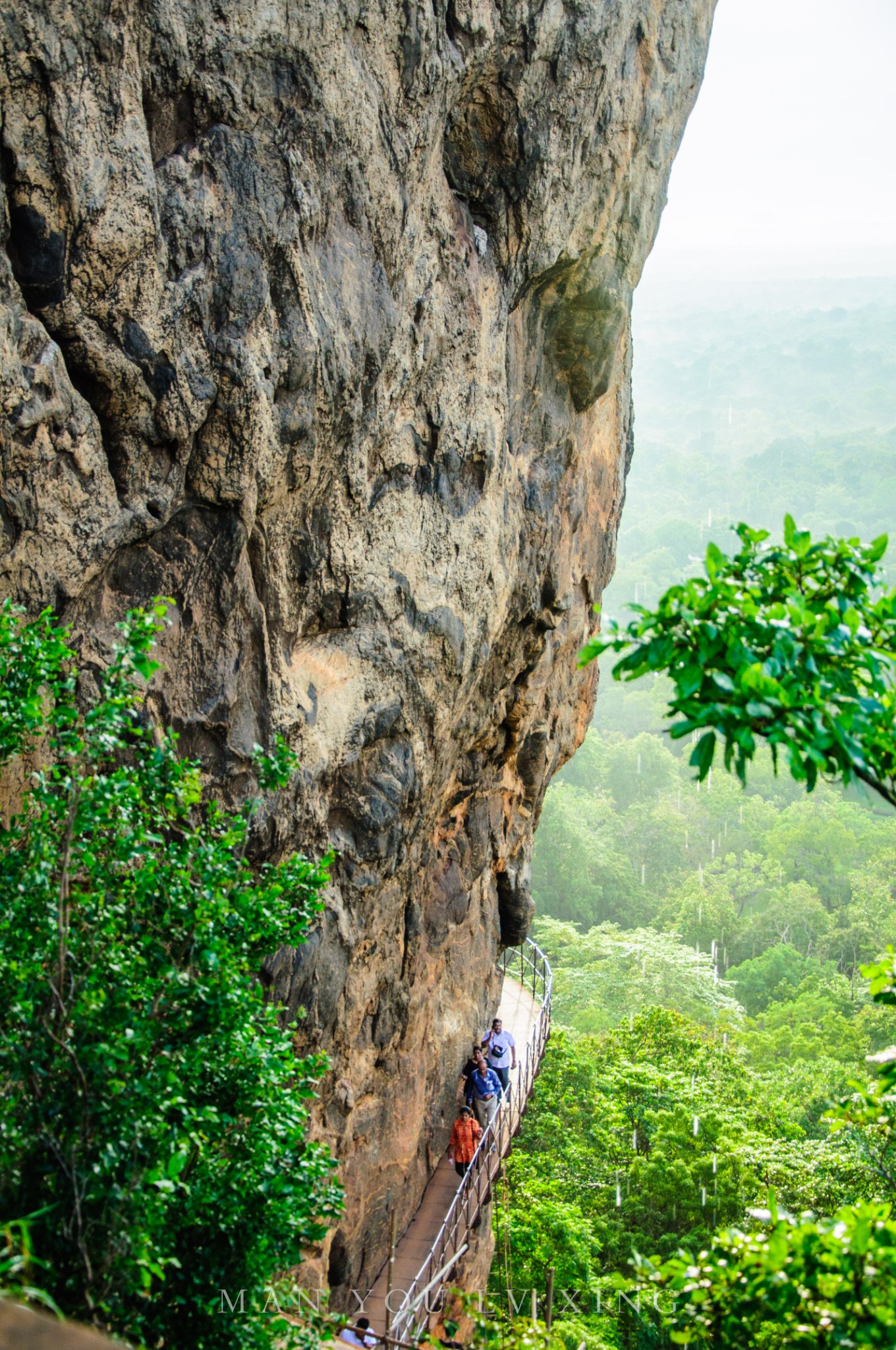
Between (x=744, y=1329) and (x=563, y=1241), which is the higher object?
(x=744, y=1329)

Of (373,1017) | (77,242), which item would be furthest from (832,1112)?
(77,242)

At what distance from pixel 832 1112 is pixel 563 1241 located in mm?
11324

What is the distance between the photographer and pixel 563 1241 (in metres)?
14.5

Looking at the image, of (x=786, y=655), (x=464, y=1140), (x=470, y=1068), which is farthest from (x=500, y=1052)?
(x=786, y=655)

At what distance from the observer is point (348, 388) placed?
22.3ft

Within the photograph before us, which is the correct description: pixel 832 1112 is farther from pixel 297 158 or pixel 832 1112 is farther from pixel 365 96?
pixel 365 96

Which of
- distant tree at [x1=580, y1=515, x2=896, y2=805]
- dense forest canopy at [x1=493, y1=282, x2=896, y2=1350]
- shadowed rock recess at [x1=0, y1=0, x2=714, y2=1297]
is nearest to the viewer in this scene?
distant tree at [x1=580, y1=515, x2=896, y2=805]

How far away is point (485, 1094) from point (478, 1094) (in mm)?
77

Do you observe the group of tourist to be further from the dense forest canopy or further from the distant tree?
the distant tree

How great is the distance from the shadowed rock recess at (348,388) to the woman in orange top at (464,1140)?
0.35 meters

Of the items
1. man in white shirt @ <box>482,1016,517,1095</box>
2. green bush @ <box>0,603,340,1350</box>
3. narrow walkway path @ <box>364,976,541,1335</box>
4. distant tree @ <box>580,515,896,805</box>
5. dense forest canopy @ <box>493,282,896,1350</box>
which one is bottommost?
dense forest canopy @ <box>493,282,896,1350</box>

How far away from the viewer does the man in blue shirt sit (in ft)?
36.0

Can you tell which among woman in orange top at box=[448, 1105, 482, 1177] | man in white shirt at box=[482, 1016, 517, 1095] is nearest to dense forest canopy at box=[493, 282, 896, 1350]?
woman in orange top at box=[448, 1105, 482, 1177]

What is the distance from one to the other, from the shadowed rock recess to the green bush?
1712 mm
